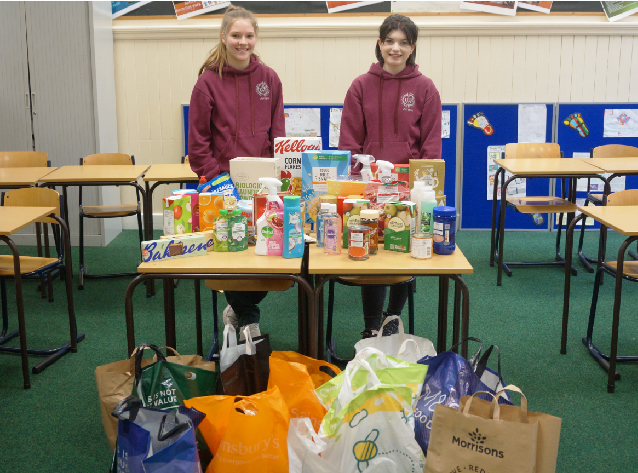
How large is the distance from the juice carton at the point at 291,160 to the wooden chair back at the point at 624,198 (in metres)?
1.60

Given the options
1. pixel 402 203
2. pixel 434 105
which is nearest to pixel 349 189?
pixel 402 203

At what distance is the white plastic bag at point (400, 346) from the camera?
6.84ft

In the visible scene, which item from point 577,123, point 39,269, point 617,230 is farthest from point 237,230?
point 577,123

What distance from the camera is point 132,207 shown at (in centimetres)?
442

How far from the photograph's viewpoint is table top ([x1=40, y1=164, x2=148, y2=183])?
3.85 meters

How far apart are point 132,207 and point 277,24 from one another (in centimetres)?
215

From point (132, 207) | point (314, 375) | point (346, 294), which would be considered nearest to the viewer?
point (314, 375)

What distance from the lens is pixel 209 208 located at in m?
2.26

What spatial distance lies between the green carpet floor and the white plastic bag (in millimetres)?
621

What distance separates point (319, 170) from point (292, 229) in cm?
39

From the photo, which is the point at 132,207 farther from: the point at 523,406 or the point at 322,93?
the point at 523,406

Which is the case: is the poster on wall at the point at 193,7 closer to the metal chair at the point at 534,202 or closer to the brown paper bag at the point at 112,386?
the metal chair at the point at 534,202

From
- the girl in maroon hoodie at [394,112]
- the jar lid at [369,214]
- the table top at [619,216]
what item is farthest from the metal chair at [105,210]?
the table top at [619,216]

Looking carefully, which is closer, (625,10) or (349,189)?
(349,189)
